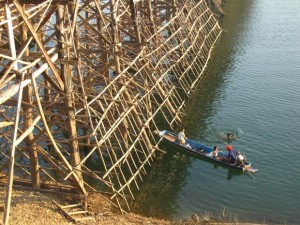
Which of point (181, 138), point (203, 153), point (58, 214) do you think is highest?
point (58, 214)

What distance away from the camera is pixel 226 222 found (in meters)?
14.6

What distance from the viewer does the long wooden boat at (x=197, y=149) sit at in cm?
1834

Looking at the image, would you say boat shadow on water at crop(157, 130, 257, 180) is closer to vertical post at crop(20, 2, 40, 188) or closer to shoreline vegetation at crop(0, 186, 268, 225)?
shoreline vegetation at crop(0, 186, 268, 225)

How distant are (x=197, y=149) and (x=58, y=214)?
30.6 feet

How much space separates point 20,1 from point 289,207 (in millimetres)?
12037

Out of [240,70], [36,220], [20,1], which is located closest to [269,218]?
[36,220]

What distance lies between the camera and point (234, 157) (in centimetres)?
1855

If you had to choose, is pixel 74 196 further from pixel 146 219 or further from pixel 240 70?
pixel 240 70

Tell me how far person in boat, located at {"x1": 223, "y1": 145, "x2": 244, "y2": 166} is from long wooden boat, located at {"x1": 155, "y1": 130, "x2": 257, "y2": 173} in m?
0.14

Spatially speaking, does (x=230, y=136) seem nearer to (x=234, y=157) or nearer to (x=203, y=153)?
(x=203, y=153)

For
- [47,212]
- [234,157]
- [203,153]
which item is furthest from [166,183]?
[47,212]

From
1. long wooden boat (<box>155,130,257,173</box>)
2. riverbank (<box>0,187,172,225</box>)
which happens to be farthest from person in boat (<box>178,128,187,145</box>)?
riverbank (<box>0,187,172,225</box>)

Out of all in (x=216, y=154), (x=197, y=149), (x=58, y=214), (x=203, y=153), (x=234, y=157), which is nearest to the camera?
(x=58, y=214)

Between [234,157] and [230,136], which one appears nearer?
[234,157]
